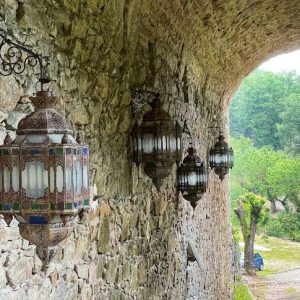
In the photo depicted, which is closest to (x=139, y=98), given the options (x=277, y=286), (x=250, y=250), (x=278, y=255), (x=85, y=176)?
Answer: (x=85, y=176)

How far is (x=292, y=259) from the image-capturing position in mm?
18594

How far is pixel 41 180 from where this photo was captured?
1744 millimetres

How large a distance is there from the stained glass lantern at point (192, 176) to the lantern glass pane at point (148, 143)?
108 centimetres

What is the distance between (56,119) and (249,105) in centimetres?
3117

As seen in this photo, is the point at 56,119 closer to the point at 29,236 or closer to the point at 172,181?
the point at 29,236

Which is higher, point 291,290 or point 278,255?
point 291,290

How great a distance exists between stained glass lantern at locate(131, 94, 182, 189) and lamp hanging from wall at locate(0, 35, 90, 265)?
1751 mm

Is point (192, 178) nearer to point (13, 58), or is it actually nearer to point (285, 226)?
point (13, 58)

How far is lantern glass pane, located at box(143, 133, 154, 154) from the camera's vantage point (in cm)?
354

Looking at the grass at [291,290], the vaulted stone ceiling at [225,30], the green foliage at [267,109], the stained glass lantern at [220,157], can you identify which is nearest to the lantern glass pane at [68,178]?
the vaulted stone ceiling at [225,30]

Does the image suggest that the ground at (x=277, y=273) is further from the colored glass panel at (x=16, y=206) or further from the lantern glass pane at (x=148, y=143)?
the colored glass panel at (x=16, y=206)

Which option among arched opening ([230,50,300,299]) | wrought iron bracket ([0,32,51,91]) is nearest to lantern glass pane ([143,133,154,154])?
wrought iron bracket ([0,32,51,91])

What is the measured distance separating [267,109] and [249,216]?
17271 mm

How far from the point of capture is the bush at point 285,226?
22406 millimetres
